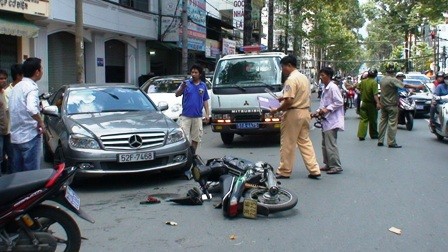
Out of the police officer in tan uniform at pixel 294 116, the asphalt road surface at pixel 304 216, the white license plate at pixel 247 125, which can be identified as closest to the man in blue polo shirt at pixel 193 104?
the asphalt road surface at pixel 304 216

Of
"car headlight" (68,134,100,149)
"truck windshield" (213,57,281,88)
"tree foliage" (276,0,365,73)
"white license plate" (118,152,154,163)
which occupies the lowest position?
"white license plate" (118,152,154,163)

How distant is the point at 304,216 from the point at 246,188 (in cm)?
71

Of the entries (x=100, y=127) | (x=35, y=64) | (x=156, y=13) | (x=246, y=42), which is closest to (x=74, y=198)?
(x=35, y=64)

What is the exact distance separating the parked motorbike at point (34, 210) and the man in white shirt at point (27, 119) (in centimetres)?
216

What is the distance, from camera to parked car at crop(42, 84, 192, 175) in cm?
725

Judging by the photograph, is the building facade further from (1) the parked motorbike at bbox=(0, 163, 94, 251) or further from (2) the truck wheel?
(1) the parked motorbike at bbox=(0, 163, 94, 251)

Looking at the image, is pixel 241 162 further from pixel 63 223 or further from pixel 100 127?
pixel 63 223

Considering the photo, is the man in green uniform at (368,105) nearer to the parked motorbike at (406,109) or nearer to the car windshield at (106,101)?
the parked motorbike at (406,109)

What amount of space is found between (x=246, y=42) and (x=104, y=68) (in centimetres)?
636

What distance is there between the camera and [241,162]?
6.76 metres

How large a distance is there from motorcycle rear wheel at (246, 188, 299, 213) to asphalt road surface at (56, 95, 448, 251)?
0.13 meters

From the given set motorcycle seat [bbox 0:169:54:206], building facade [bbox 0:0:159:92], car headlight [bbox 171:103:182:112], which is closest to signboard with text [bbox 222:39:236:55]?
building facade [bbox 0:0:159:92]

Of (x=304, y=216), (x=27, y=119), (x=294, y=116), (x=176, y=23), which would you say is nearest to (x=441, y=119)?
(x=294, y=116)

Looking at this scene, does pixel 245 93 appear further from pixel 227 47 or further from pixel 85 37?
pixel 227 47
